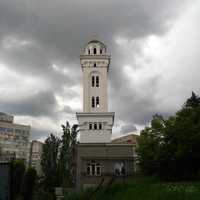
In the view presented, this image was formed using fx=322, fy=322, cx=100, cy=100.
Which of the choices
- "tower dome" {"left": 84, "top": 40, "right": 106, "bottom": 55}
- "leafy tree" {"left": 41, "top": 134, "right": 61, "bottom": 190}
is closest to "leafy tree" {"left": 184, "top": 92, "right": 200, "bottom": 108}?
"tower dome" {"left": 84, "top": 40, "right": 106, "bottom": 55}

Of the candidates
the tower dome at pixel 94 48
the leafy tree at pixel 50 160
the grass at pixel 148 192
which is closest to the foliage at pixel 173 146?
the grass at pixel 148 192

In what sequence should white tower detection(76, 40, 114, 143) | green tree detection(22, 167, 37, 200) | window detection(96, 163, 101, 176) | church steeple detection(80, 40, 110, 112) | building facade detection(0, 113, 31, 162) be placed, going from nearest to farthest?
1. green tree detection(22, 167, 37, 200)
2. window detection(96, 163, 101, 176)
3. white tower detection(76, 40, 114, 143)
4. church steeple detection(80, 40, 110, 112)
5. building facade detection(0, 113, 31, 162)

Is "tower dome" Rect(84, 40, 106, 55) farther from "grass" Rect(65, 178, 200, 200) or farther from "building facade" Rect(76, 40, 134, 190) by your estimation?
"grass" Rect(65, 178, 200, 200)

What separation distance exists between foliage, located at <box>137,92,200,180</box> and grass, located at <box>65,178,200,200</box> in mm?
6067

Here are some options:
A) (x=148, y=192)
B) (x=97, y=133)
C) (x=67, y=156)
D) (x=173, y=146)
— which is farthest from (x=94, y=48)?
(x=148, y=192)

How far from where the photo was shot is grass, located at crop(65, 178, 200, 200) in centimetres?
2402

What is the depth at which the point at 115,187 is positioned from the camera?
3241 centimetres

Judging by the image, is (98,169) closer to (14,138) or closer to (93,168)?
(93,168)

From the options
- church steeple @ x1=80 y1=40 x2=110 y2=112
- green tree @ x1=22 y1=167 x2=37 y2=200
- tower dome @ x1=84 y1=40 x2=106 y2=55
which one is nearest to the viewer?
green tree @ x1=22 y1=167 x2=37 y2=200

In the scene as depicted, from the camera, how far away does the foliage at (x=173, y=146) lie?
35.4 metres

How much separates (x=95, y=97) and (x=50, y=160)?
1296 cm

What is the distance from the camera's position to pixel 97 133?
5169cm

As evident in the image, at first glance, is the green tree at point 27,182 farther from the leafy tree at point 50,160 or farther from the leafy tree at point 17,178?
the leafy tree at point 50,160

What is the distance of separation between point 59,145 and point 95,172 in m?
8.82
